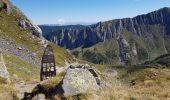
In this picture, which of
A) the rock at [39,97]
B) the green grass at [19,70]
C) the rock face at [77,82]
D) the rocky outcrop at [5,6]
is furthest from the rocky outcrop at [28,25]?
the rock face at [77,82]

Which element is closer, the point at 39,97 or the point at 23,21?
the point at 39,97

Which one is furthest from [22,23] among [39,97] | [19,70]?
[39,97]

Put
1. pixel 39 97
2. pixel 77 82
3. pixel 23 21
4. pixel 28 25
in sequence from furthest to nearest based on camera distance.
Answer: pixel 23 21 < pixel 28 25 < pixel 39 97 < pixel 77 82

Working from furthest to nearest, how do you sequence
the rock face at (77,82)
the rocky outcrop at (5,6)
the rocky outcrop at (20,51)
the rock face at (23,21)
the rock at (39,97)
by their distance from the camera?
the rocky outcrop at (5,6) < the rock face at (23,21) < the rocky outcrop at (20,51) < the rock at (39,97) < the rock face at (77,82)

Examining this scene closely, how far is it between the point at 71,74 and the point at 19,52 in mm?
107735

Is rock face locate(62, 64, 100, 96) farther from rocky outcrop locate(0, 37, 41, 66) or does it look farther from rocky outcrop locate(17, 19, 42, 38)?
rocky outcrop locate(17, 19, 42, 38)

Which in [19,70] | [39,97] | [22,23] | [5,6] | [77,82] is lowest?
[19,70]

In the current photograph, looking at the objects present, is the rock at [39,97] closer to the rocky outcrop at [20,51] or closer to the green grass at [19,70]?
the green grass at [19,70]

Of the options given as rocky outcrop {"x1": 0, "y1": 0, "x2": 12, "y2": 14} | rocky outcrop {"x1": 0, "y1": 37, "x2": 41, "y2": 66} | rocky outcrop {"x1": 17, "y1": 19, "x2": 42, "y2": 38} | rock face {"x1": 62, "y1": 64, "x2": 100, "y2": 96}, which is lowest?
rocky outcrop {"x1": 0, "y1": 37, "x2": 41, "y2": 66}

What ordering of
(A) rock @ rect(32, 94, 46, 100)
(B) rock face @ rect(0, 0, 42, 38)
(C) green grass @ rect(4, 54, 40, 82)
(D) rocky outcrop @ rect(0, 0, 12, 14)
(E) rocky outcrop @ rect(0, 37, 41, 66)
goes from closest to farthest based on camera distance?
(A) rock @ rect(32, 94, 46, 100) < (C) green grass @ rect(4, 54, 40, 82) < (E) rocky outcrop @ rect(0, 37, 41, 66) < (B) rock face @ rect(0, 0, 42, 38) < (D) rocky outcrop @ rect(0, 0, 12, 14)

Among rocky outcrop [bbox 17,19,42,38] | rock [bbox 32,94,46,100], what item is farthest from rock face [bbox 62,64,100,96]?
rocky outcrop [bbox 17,19,42,38]

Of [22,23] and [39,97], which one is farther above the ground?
[22,23]

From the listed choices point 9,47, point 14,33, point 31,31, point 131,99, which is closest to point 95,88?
point 131,99

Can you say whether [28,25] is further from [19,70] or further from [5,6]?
[19,70]
